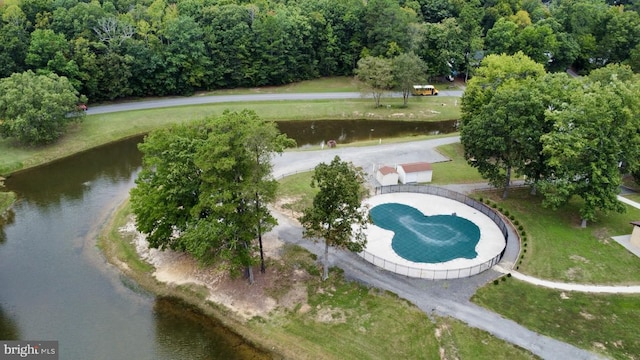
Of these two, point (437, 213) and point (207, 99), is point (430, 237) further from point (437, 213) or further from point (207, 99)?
point (207, 99)

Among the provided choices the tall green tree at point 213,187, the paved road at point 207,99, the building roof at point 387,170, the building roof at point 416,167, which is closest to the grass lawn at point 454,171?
the building roof at point 416,167

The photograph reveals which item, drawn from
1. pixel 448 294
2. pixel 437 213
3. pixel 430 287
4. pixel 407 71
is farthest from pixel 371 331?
pixel 407 71

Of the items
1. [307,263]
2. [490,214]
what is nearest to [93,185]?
[307,263]

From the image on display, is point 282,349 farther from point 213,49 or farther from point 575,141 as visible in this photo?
point 213,49

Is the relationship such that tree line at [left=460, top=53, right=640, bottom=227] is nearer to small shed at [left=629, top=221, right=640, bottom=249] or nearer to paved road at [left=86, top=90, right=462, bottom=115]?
small shed at [left=629, top=221, right=640, bottom=249]

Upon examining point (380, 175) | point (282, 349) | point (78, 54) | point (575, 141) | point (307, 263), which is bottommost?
point (282, 349)

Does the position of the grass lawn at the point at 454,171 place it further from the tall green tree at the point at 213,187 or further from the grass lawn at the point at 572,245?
the tall green tree at the point at 213,187

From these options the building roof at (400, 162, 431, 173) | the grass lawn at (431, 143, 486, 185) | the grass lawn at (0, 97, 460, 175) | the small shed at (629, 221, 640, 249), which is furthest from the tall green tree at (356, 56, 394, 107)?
the small shed at (629, 221, 640, 249)

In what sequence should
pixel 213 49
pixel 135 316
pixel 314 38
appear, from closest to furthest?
pixel 135 316
pixel 213 49
pixel 314 38
